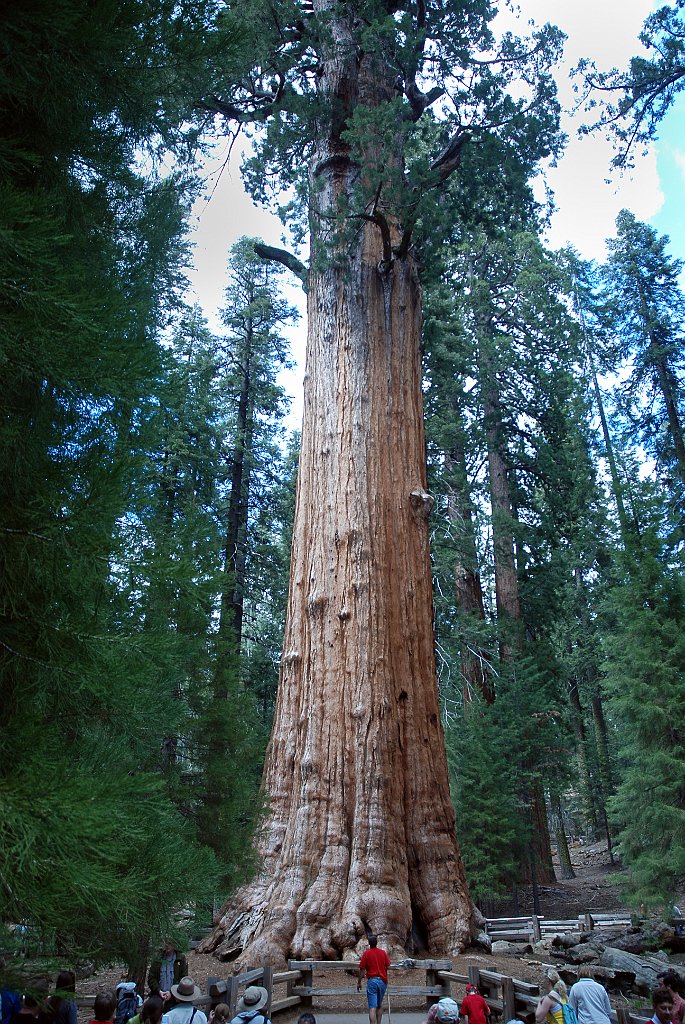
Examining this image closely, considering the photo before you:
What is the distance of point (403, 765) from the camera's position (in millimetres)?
9008

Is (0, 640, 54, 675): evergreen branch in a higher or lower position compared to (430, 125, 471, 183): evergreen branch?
lower

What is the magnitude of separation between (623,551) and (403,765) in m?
8.05

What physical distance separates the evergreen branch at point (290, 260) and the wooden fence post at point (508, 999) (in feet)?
30.5

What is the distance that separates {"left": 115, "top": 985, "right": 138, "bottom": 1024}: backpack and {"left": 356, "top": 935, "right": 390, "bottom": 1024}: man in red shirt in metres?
1.96

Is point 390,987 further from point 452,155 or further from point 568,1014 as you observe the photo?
point 452,155

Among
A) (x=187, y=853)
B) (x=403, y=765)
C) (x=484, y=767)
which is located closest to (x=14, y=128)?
(x=187, y=853)

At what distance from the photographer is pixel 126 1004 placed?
632 cm

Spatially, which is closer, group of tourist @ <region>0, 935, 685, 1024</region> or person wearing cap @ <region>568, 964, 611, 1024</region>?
group of tourist @ <region>0, 935, 685, 1024</region>

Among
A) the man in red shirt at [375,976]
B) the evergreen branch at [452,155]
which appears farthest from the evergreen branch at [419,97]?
the man in red shirt at [375,976]

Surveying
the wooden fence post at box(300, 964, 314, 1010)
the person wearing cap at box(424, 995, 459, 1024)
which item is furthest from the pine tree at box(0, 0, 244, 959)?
the wooden fence post at box(300, 964, 314, 1010)

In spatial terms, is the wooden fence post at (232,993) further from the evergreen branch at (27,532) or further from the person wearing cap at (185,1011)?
the evergreen branch at (27,532)

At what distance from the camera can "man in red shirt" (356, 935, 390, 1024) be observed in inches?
261

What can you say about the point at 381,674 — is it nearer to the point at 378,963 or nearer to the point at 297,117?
the point at 378,963

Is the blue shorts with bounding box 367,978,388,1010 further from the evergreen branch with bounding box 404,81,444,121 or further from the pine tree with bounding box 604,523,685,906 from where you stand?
the evergreen branch with bounding box 404,81,444,121
